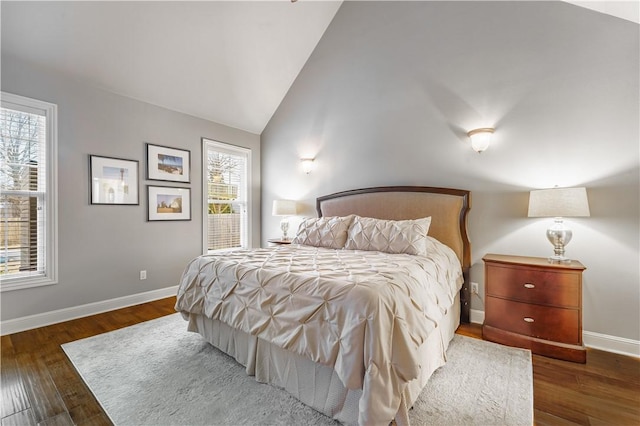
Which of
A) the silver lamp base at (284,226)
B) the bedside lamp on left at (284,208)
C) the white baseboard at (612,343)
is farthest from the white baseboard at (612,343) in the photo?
the silver lamp base at (284,226)

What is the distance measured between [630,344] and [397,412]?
90.7 inches

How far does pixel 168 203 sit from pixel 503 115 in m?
4.20

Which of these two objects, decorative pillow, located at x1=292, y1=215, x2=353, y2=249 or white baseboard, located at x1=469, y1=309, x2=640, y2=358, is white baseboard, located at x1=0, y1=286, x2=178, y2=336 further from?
white baseboard, located at x1=469, y1=309, x2=640, y2=358

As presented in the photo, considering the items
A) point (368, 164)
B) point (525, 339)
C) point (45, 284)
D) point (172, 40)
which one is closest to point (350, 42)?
point (368, 164)

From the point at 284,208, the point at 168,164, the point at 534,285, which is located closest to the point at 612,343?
the point at 534,285

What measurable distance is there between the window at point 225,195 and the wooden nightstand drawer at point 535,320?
3.80m

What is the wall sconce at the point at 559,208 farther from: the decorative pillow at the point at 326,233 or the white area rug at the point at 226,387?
the decorative pillow at the point at 326,233

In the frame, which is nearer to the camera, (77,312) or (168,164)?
(77,312)

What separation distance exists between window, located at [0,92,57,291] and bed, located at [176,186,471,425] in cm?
182

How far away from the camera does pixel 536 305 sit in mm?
2217

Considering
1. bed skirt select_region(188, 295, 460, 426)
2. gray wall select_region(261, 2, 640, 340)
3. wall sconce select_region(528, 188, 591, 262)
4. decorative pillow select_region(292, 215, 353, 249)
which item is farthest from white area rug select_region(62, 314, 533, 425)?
decorative pillow select_region(292, 215, 353, 249)

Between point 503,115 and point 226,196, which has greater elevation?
point 503,115

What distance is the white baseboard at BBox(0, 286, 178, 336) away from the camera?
259 centimetres

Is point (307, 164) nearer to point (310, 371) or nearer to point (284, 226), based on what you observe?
point (284, 226)
